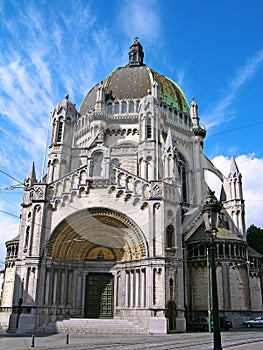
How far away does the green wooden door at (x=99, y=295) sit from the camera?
1041 inches

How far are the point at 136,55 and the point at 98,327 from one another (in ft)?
134

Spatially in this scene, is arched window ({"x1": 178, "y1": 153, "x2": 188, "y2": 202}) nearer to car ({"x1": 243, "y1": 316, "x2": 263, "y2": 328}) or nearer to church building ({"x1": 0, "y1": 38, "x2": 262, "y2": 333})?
church building ({"x1": 0, "y1": 38, "x2": 262, "y2": 333})

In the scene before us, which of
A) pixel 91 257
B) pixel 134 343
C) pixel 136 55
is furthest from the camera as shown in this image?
pixel 136 55

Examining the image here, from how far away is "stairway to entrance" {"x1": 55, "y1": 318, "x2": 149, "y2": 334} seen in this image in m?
22.7

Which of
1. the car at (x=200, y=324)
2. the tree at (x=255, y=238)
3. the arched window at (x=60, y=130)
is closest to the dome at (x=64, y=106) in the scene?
the arched window at (x=60, y=130)

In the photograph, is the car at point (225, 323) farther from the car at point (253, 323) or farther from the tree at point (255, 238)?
the tree at point (255, 238)

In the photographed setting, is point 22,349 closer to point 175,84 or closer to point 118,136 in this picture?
point 118,136

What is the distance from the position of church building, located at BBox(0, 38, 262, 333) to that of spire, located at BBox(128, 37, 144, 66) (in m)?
19.7

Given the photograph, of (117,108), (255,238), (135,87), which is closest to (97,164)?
(117,108)

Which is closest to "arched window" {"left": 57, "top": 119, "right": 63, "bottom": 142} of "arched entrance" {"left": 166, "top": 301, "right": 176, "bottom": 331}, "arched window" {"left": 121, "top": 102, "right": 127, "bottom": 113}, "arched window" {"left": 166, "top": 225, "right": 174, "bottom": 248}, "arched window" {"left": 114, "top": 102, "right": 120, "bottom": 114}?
"arched window" {"left": 114, "top": 102, "right": 120, "bottom": 114}

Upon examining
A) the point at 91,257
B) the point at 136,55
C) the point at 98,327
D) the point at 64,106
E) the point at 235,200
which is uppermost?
the point at 136,55

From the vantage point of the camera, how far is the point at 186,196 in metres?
40.2

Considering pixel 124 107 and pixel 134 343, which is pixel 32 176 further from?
pixel 134 343

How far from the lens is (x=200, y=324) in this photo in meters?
26.7
